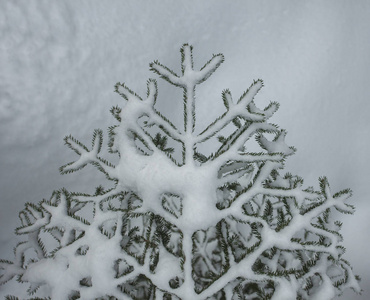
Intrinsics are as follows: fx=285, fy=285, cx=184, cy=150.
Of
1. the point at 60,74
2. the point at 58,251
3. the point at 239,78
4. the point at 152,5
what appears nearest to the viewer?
the point at 58,251

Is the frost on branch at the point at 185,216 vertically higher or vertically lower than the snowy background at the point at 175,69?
lower

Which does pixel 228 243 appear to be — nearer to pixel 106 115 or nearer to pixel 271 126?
pixel 271 126

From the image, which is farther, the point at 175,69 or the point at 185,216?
the point at 175,69

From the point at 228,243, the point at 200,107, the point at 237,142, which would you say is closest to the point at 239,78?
the point at 200,107

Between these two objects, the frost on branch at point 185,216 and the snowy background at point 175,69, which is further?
the snowy background at point 175,69
